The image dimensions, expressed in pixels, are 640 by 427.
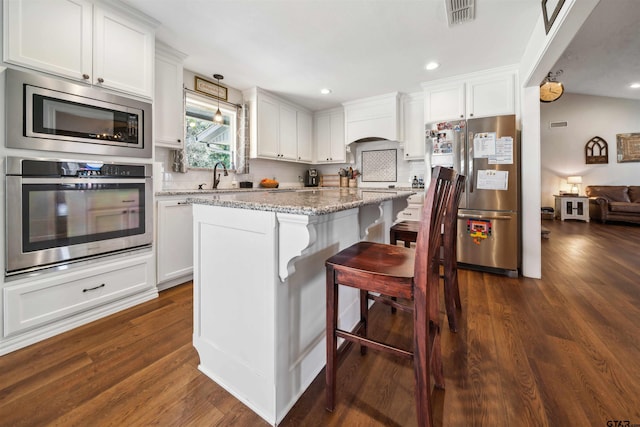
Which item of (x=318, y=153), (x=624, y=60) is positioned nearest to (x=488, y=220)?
(x=318, y=153)

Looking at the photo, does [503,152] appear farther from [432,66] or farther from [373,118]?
[373,118]

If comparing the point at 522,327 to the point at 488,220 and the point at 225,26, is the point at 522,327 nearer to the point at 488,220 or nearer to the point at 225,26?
the point at 488,220

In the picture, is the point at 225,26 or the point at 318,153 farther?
the point at 318,153

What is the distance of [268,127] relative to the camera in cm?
387

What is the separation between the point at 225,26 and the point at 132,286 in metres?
2.35

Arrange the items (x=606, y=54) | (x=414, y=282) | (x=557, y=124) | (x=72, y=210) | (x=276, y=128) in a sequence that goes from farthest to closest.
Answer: (x=557, y=124) < (x=606, y=54) < (x=276, y=128) < (x=72, y=210) < (x=414, y=282)

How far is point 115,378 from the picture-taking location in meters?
Result: 1.34

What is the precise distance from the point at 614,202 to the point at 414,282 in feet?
27.2

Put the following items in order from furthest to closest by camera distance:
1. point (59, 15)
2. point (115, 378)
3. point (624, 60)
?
point (624, 60) → point (59, 15) → point (115, 378)

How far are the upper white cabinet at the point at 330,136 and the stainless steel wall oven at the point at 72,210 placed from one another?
3051 mm

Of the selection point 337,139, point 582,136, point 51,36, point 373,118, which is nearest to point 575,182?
point 582,136

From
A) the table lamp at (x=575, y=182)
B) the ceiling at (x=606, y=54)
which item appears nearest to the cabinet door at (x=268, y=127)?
the ceiling at (x=606, y=54)

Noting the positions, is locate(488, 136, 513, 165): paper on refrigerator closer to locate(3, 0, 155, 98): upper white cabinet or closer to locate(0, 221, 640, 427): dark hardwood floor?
locate(0, 221, 640, 427): dark hardwood floor

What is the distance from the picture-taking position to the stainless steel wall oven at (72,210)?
158cm
